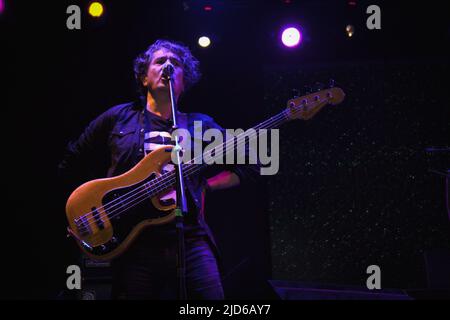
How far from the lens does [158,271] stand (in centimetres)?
251

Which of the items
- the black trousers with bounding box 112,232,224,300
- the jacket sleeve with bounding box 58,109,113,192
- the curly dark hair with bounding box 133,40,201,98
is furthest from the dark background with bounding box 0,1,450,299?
the black trousers with bounding box 112,232,224,300

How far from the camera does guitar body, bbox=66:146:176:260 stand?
102 inches

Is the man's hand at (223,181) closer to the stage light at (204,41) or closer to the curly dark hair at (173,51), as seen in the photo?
the curly dark hair at (173,51)

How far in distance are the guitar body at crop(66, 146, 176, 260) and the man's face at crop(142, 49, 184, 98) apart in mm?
531

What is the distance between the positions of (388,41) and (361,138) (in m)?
0.82

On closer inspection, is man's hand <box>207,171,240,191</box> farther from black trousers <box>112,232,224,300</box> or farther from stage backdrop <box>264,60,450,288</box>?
stage backdrop <box>264,60,450,288</box>

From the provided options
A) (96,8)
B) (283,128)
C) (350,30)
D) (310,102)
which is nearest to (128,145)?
(310,102)

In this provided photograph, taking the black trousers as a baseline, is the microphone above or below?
above

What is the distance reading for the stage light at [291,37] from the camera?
3.80 metres

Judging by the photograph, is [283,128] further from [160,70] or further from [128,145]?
[128,145]

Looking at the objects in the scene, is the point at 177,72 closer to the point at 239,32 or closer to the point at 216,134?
the point at 216,134
